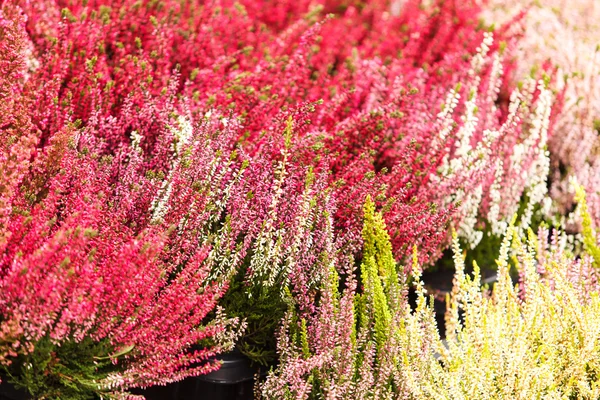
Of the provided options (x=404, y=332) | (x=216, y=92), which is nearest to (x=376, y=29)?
(x=216, y=92)

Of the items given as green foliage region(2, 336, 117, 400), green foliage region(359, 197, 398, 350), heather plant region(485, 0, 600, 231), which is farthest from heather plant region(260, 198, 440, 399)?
heather plant region(485, 0, 600, 231)

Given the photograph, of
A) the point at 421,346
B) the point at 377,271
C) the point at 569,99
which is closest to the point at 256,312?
the point at 377,271

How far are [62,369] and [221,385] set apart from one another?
24.9 inches

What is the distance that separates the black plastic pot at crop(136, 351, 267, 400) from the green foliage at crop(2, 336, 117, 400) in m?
0.43

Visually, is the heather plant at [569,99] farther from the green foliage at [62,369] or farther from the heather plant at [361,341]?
the green foliage at [62,369]

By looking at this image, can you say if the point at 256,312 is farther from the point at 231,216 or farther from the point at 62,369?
the point at 62,369

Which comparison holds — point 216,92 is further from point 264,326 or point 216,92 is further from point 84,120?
point 264,326

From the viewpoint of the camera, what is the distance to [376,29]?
4.55 m

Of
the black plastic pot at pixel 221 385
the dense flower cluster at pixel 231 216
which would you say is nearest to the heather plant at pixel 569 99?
the dense flower cluster at pixel 231 216

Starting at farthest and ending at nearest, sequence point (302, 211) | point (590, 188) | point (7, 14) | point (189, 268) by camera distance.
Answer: point (590, 188) → point (7, 14) → point (302, 211) → point (189, 268)

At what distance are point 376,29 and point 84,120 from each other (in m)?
2.65

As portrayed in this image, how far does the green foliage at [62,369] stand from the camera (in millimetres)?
1704

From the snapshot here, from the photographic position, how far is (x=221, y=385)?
2234 millimetres

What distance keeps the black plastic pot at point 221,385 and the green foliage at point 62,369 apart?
431 millimetres
